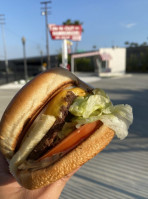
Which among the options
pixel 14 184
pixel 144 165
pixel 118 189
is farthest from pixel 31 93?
pixel 144 165

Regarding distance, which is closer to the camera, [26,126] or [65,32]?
[26,126]

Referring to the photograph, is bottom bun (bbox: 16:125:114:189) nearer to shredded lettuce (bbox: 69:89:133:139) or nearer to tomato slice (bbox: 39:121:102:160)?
tomato slice (bbox: 39:121:102:160)

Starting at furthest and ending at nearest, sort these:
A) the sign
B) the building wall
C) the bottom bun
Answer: the building wall < the sign < the bottom bun

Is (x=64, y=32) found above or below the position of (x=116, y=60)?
above

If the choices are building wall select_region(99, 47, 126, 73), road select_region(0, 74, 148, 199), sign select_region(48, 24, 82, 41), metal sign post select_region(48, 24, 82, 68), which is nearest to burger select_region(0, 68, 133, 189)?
road select_region(0, 74, 148, 199)

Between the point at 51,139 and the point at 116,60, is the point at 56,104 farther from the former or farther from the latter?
the point at 116,60

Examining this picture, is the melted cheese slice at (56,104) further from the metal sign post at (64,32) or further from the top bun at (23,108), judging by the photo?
the metal sign post at (64,32)

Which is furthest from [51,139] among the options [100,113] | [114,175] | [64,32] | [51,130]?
[64,32]

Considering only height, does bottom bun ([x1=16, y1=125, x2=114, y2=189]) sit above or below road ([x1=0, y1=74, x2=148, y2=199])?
above
